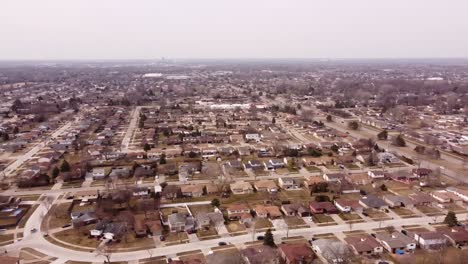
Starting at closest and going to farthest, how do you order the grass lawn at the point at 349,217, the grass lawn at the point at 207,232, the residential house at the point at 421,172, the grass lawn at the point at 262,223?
the grass lawn at the point at 207,232, the grass lawn at the point at 262,223, the grass lawn at the point at 349,217, the residential house at the point at 421,172

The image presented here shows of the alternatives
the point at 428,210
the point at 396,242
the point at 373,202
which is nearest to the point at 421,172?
the point at 428,210

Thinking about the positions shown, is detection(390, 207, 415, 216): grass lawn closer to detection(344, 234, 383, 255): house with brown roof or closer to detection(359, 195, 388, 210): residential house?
detection(359, 195, 388, 210): residential house

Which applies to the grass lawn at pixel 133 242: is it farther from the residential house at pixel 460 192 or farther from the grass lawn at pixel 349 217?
the residential house at pixel 460 192

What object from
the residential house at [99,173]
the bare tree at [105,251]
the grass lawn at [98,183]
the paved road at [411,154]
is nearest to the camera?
the bare tree at [105,251]

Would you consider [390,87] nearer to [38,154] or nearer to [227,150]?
[227,150]

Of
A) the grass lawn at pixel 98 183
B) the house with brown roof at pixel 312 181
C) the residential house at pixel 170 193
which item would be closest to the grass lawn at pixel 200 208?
the residential house at pixel 170 193

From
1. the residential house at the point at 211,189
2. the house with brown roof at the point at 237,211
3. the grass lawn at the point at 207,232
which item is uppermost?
the house with brown roof at the point at 237,211

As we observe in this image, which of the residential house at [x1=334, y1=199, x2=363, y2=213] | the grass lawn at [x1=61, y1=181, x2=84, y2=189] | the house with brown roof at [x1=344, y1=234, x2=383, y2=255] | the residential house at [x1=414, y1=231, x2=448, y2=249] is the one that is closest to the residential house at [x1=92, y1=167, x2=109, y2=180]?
the grass lawn at [x1=61, y1=181, x2=84, y2=189]
